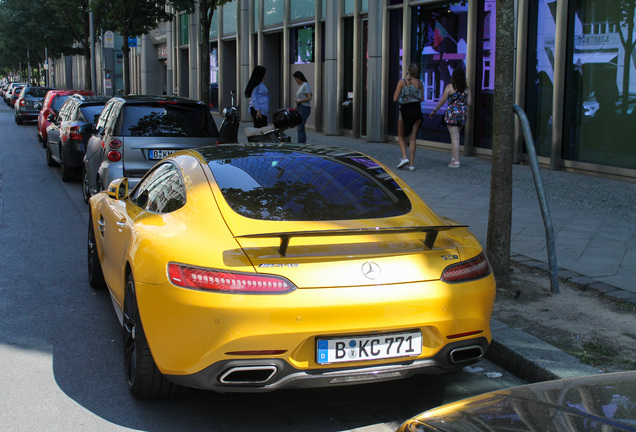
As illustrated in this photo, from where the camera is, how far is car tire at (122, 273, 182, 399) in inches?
155

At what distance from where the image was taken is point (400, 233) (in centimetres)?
385

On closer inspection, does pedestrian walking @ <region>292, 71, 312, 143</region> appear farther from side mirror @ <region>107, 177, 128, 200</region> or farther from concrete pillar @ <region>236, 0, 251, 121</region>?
concrete pillar @ <region>236, 0, 251, 121</region>

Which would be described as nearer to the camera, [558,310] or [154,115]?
[558,310]

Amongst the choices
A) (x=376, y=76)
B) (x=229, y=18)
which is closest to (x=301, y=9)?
(x=376, y=76)

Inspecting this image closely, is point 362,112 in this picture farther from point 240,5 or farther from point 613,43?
point 240,5

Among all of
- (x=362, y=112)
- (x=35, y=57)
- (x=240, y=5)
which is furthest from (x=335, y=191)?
(x=35, y=57)

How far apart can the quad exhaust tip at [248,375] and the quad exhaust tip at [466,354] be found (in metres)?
0.93

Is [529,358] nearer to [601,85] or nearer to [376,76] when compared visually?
[601,85]

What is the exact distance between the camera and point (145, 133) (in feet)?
31.3

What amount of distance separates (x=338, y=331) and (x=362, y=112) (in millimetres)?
16319

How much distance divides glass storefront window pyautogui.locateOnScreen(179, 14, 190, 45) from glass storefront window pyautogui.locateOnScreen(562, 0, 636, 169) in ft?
86.8

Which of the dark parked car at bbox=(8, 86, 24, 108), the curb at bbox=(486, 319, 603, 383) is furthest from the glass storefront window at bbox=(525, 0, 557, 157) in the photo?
the dark parked car at bbox=(8, 86, 24, 108)

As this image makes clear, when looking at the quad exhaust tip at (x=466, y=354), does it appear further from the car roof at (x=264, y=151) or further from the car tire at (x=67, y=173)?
the car tire at (x=67, y=173)

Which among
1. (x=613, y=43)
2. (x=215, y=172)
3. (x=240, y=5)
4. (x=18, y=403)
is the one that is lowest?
(x=18, y=403)
